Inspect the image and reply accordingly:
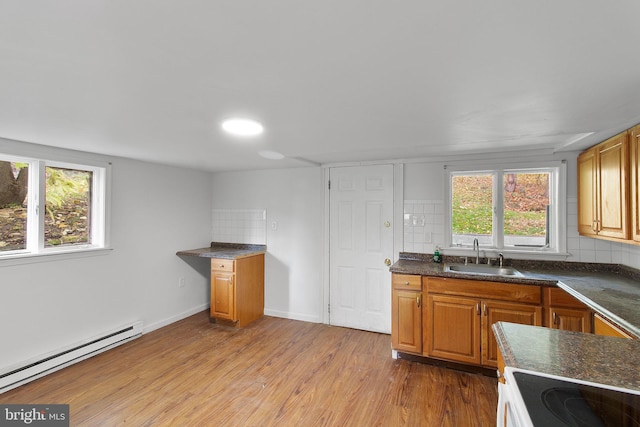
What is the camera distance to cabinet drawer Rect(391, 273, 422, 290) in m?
2.72

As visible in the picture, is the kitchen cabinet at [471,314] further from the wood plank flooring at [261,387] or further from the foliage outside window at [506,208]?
the foliage outside window at [506,208]

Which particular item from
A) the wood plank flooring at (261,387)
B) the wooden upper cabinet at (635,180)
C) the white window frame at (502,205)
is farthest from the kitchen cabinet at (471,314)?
the wooden upper cabinet at (635,180)

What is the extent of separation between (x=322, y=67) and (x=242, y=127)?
1033 mm

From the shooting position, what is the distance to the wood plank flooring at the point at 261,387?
2.01 meters

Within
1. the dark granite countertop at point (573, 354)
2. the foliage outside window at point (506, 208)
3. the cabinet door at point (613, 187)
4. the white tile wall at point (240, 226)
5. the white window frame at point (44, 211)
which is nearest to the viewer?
the dark granite countertop at point (573, 354)

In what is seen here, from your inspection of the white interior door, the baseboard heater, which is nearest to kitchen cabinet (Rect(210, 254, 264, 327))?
the baseboard heater

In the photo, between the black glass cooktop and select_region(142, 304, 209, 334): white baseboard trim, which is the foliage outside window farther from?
select_region(142, 304, 209, 334): white baseboard trim

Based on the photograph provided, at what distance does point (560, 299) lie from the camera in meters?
2.29

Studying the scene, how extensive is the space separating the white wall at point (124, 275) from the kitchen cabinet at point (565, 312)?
3922 mm

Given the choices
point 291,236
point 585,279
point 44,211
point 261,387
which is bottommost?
point 261,387

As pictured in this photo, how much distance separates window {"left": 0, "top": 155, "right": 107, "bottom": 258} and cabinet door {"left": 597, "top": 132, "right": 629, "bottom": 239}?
4.35 meters

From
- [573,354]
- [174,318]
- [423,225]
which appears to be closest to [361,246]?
[423,225]

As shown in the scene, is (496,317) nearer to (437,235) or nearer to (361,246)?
(437,235)

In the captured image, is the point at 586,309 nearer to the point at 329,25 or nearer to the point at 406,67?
the point at 406,67
